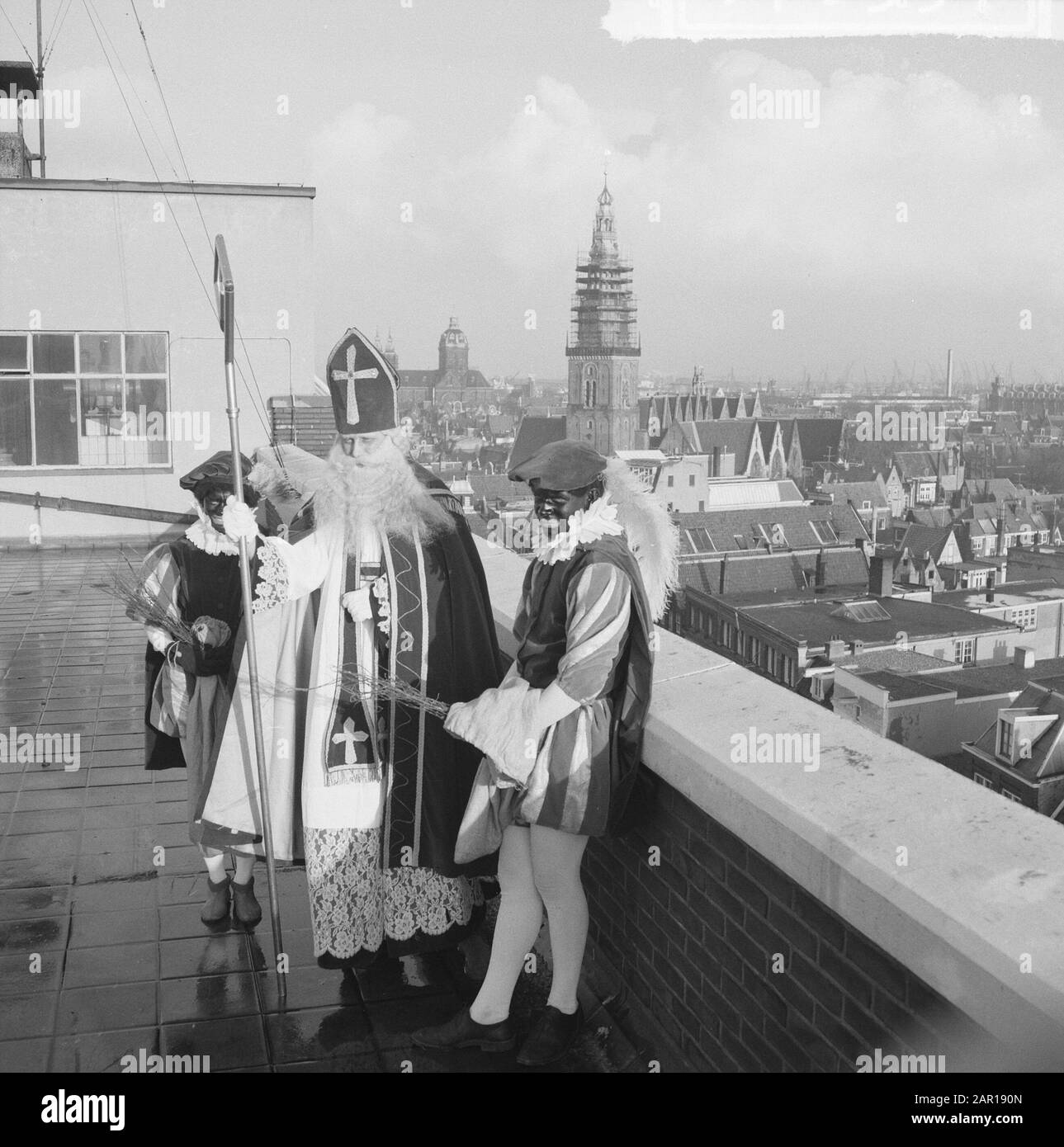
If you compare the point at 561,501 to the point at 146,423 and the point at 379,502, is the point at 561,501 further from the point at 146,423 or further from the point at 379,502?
the point at 146,423

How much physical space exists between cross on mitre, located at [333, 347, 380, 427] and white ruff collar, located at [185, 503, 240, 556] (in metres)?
0.52

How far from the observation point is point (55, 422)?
13758mm

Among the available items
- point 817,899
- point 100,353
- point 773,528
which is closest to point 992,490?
point 773,528

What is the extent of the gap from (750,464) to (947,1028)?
13020cm

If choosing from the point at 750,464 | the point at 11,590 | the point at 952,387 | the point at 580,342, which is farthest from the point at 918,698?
the point at 952,387

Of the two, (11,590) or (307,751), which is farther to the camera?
(11,590)

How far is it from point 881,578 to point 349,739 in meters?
66.4

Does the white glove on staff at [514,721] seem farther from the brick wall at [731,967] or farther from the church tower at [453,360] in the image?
the church tower at [453,360]

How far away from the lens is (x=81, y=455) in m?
13.7

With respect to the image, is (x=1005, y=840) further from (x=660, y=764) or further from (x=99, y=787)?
(x=99, y=787)

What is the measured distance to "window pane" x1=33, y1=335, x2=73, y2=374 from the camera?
1360 cm

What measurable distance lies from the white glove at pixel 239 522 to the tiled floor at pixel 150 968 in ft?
4.34

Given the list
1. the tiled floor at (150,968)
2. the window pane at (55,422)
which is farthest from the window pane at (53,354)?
the tiled floor at (150,968)
